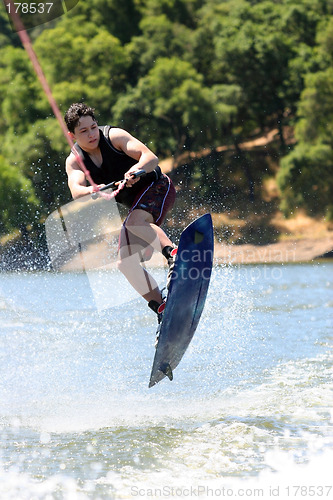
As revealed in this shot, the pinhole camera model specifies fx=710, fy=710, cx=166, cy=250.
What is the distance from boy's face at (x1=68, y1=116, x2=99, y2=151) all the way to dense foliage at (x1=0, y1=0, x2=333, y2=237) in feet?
89.0

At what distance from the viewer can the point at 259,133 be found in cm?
3888

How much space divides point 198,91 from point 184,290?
29902mm

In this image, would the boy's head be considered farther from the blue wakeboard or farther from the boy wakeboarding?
the blue wakeboard

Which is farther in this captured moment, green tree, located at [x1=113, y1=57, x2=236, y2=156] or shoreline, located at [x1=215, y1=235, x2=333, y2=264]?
green tree, located at [x1=113, y1=57, x2=236, y2=156]

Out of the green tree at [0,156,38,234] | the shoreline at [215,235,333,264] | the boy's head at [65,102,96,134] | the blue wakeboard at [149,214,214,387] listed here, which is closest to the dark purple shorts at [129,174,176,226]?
the blue wakeboard at [149,214,214,387]

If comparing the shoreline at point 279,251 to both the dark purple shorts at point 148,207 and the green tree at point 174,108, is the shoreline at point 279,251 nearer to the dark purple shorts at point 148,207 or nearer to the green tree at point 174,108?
the green tree at point 174,108

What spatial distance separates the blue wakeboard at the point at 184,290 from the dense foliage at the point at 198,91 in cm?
2707

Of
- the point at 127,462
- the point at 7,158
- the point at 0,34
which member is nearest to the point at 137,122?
the point at 7,158

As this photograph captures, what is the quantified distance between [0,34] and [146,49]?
12076 millimetres

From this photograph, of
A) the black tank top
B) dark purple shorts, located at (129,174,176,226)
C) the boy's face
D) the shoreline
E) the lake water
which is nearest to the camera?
the lake water

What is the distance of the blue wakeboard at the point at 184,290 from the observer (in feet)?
16.9

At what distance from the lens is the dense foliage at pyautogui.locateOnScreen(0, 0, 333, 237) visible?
108 feet

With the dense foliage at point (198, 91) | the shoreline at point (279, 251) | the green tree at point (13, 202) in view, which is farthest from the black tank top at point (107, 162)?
the dense foliage at point (198, 91)

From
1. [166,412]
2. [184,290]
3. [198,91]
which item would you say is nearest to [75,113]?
[184,290]
